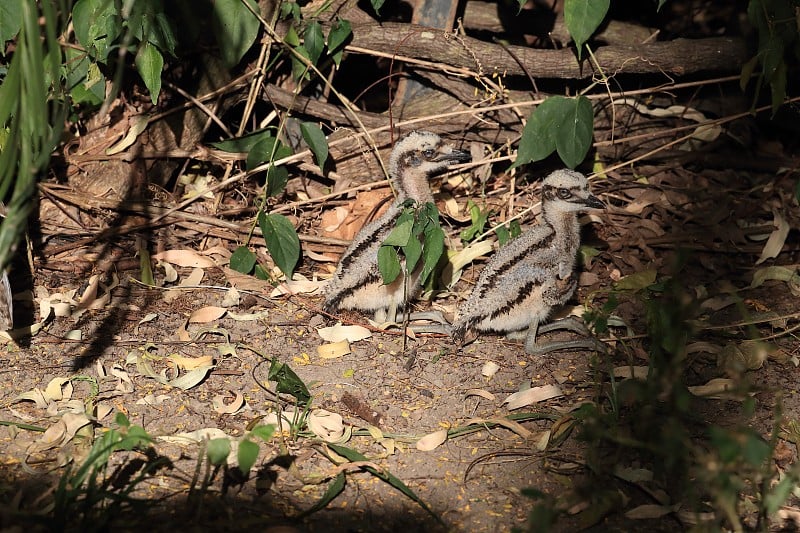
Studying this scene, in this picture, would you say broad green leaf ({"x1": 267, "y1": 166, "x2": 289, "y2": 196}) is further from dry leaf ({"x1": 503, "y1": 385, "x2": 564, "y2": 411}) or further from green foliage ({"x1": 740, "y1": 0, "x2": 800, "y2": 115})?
green foliage ({"x1": 740, "y1": 0, "x2": 800, "y2": 115})

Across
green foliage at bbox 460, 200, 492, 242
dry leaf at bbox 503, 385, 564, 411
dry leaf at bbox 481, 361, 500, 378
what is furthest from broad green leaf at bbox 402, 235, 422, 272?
green foliage at bbox 460, 200, 492, 242

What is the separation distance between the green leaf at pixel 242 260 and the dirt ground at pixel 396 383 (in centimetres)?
13

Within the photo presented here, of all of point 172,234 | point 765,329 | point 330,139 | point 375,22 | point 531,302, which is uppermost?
point 375,22

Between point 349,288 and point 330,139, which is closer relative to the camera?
point 349,288

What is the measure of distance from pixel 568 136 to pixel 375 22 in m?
1.38

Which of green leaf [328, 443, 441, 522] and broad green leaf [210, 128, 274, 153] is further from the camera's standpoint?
broad green leaf [210, 128, 274, 153]

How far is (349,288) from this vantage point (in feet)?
15.2

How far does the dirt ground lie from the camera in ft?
10.5

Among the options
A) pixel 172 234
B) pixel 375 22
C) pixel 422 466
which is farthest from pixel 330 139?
pixel 422 466

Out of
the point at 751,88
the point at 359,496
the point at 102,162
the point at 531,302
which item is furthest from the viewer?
the point at 751,88

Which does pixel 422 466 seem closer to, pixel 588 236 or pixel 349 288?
pixel 349 288

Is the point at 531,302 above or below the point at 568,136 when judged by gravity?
below

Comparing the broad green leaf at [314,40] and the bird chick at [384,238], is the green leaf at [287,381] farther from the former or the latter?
the broad green leaf at [314,40]

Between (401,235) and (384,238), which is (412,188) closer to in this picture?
(384,238)
